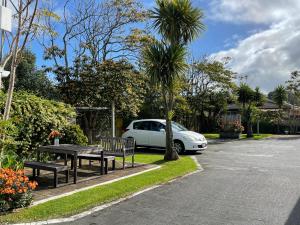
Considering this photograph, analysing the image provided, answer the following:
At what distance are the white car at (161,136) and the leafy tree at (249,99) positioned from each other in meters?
14.7

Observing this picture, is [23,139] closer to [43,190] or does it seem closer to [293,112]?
[43,190]

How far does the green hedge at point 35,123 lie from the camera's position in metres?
11.0

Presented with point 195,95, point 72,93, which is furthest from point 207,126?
point 72,93

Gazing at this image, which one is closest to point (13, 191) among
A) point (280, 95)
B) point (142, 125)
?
point (142, 125)

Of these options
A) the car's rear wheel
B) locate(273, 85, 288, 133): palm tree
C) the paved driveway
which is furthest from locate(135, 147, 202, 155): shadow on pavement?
locate(273, 85, 288, 133): palm tree

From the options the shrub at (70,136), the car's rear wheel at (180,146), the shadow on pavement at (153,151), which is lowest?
the shadow on pavement at (153,151)

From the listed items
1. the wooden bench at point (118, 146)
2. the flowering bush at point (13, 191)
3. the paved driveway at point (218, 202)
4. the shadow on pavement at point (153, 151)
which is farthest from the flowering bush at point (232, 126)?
the flowering bush at point (13, 191)

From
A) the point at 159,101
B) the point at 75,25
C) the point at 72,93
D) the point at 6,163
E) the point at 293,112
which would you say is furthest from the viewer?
the point at 293,112

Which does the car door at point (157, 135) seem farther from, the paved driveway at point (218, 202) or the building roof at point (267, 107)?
the building roof at point (267, 107)

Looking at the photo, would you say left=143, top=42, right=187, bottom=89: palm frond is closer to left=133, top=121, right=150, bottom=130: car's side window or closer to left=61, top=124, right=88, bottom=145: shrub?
left=61, top=124, right=88, bottom=145: shrub

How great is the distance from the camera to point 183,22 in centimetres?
1344

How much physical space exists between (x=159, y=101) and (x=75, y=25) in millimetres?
8420

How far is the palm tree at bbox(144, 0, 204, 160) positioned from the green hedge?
3.51 m

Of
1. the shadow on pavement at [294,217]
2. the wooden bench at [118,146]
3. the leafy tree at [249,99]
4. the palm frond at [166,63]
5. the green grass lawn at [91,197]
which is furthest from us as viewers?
the leafy tree at [249,99]
